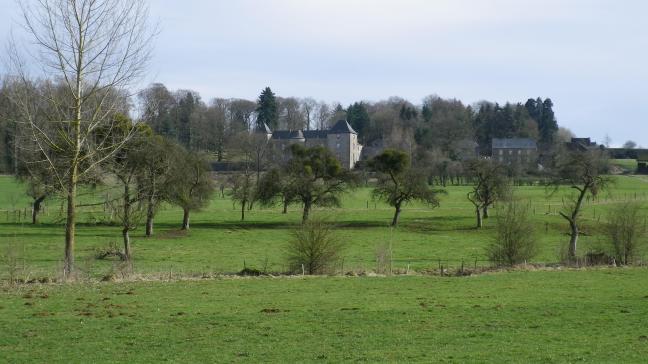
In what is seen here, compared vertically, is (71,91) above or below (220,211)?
above

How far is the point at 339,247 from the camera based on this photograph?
2888 cm

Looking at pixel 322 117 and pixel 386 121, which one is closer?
pixel 386 121

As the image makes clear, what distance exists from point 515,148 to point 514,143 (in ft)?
4.23

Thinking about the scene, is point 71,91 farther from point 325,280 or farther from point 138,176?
point 138,176

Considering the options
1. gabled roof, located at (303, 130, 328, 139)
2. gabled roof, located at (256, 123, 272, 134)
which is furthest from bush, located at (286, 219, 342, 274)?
gabled roof, located at (303, 130, 328, 139)

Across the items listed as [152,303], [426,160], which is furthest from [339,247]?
[426,160]

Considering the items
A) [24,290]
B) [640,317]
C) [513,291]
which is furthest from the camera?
[513,291]

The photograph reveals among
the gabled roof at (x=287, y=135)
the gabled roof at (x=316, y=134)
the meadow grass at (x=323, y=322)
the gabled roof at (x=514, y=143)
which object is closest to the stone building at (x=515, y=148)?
the gabled roof at (x=514, y=143)

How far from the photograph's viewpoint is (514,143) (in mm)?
148250

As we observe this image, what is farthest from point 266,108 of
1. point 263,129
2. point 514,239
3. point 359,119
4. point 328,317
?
point 328,317

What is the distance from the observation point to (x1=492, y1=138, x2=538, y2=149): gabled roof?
148m

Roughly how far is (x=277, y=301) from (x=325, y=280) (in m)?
5.99

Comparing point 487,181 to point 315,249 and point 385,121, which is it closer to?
point 315,249

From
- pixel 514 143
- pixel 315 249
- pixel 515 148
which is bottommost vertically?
pixel 315 249
